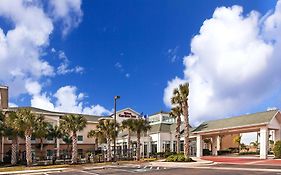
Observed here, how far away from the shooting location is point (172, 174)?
24.8 m

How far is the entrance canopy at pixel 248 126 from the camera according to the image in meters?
40.5

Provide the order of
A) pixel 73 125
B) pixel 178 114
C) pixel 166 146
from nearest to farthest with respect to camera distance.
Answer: pixel 73 125 → pixel 178 114 → pixel 166 146

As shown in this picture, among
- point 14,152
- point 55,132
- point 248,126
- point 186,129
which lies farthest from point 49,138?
point 248,126

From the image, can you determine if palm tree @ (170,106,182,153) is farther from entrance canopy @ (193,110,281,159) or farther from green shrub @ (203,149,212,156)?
green shrub @ (203,149,212,156)

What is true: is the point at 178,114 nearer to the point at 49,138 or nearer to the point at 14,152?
the point at 49,138

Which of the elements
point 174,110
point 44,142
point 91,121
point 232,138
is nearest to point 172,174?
point 174,110

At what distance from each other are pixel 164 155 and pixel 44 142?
21926 millimetres

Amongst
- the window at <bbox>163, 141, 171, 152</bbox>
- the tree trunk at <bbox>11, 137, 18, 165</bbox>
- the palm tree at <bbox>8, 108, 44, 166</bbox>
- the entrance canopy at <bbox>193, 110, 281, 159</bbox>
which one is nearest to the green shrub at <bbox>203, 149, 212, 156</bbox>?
the entrance canopy at <bbox>193, 110, 281, 159</bbox>

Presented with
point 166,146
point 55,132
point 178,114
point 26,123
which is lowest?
point 166,146

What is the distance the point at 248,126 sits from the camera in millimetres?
42656

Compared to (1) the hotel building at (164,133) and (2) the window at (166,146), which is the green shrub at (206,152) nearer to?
(1) the hotel building at (164,133)

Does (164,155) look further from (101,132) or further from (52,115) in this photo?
(52,115)

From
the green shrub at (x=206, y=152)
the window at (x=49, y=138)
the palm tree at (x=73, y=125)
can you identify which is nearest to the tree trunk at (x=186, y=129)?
the palm tree at (x=73, y=125)

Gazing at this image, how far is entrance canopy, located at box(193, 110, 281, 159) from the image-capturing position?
133 ft
